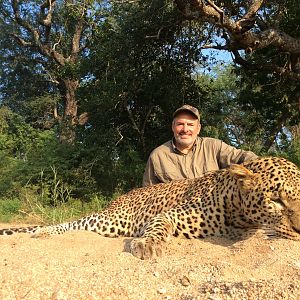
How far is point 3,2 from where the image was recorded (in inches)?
754

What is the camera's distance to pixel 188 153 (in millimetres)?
5953

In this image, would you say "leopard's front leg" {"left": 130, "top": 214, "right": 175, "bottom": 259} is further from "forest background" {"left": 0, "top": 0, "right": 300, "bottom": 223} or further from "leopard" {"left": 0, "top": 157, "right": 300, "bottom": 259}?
"forest background" {"left": 0, "top": 0, "right": 300, "bottom": 223}

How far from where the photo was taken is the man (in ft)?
19.1

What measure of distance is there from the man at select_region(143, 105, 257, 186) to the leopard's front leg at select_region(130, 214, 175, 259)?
1463 millimetres

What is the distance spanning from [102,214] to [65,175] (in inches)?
258

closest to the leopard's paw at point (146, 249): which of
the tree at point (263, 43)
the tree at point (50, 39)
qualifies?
the tree at point (263, 43)

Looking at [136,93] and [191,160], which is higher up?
[136,93]

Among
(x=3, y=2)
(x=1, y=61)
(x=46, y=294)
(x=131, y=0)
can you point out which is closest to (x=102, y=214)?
(x=46, y=294)

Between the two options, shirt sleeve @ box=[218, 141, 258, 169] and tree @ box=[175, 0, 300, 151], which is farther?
tree @ box=[175, 0, 300, 151]

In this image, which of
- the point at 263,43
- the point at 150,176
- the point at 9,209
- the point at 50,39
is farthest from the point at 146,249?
the point at 50,39

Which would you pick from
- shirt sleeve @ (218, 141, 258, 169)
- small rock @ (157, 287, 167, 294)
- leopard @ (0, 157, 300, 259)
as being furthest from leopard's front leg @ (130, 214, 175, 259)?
shirt sleeve @ (218, 141, 258, 169)

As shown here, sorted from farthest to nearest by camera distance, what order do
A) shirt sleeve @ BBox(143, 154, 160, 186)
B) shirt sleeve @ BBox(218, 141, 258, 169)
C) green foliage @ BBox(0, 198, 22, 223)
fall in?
green foliage @ BBox(0, 198, 22, 223), shirt sleeve @ BBox(143, 154, 160, 186), shirt sleeve @ BBox(218, 141, 258, 169)

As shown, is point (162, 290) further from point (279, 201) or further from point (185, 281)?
point (279, 201)

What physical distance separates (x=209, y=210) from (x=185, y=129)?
1.54m
